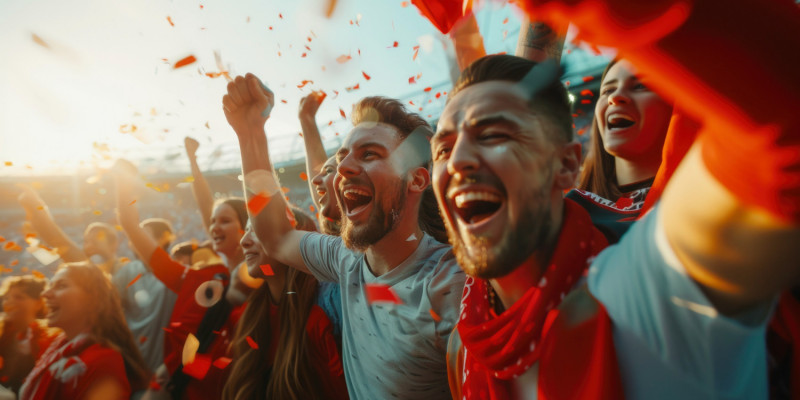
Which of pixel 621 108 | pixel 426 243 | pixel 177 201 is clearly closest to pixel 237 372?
pixel 426 243

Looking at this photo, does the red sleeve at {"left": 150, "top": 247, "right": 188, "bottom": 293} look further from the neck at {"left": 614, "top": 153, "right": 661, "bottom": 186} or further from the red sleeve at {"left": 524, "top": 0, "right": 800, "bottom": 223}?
the red sleeve at {"left": 524, "top": 0, "right": 800, "bottom": 223}

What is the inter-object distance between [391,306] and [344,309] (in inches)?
18.8

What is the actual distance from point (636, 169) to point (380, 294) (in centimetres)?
138

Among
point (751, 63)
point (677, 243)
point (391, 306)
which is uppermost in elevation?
point (751, 63)

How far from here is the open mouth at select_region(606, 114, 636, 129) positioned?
72.4 inches

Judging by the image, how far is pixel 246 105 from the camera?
8.90 feet

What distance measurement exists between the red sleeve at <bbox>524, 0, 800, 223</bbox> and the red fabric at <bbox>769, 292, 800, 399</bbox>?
0.48 m

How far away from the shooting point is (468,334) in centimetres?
123

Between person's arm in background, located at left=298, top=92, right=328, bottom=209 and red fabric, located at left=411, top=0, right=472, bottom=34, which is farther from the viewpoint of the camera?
person's arm in background, located at left=298, top=92, right=328, bottom=209

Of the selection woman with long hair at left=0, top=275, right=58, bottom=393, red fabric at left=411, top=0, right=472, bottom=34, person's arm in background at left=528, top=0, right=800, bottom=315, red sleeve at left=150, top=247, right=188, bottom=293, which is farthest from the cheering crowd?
woman with long hair at left=0, top=275, right=58, bottom=393

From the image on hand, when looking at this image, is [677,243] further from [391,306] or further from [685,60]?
[391,306]

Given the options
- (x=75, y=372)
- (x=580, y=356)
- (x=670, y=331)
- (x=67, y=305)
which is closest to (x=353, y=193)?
(x=580, y=356)

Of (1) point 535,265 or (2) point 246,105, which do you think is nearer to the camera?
(1) point 535,265

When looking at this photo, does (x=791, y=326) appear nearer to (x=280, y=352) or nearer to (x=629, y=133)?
(x=629, y=133)
